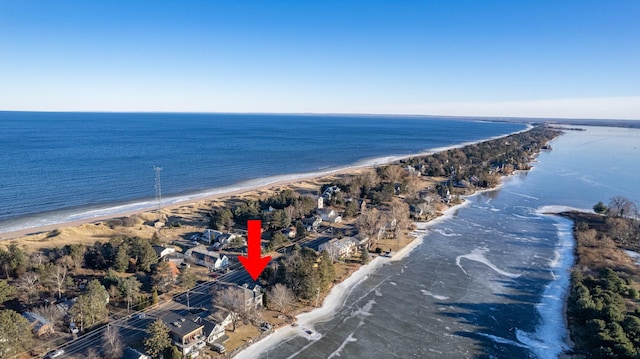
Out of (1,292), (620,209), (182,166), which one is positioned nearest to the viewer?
(1,292)

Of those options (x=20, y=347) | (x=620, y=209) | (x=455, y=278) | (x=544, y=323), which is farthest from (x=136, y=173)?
(x=620, y=209)

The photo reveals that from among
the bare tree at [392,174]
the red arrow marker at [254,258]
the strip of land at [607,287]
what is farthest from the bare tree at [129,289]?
the bare tree at [392,174]

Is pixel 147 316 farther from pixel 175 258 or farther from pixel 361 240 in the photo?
pixel 361 240

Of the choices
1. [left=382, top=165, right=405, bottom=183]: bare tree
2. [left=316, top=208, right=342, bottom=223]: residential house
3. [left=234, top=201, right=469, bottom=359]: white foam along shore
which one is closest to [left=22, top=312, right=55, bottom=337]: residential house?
[left=234, top=201, right=469, bottom=359]: white foam along shore

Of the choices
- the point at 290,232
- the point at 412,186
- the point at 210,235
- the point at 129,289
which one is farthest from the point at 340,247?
the point at 412,186

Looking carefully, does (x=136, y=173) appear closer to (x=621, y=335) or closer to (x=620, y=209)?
(x=621, y=335)

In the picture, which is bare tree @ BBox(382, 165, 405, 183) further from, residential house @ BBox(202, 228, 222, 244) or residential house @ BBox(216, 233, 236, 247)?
residential house @ BBox(202, 228, 222, 244)

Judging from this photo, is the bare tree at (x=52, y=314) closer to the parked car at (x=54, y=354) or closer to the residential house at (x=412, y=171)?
the parked car at (x=54, y=354)
